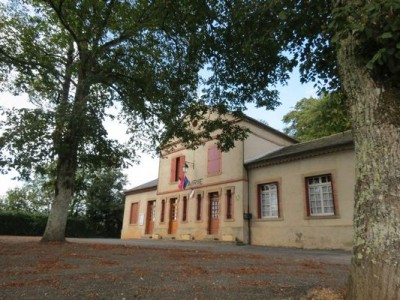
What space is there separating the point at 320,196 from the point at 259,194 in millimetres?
3694

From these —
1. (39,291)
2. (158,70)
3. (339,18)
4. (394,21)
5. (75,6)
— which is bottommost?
(39,291)

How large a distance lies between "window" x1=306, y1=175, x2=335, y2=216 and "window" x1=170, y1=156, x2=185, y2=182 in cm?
1064

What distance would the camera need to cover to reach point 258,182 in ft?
59.0

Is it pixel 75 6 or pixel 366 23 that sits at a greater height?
pixel 75 6

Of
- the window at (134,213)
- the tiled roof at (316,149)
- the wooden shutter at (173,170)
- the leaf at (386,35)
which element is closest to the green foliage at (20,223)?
the window at (134,213)

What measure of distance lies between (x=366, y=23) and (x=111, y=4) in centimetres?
1098

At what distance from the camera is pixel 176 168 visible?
24.6 m

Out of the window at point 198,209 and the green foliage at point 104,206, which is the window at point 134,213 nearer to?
the green foliage at point 104,206

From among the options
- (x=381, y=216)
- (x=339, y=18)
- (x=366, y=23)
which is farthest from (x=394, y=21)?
(x=381, y=216)

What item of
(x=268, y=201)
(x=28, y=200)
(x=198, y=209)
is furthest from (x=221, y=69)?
(x=28, y=200)

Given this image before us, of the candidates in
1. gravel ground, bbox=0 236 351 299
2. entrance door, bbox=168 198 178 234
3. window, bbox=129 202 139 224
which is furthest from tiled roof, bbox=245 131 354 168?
window, bbox=129 202 139 224

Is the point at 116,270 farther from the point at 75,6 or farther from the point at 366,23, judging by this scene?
the point at 75,6

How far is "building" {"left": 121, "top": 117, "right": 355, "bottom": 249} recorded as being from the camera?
14.4 m

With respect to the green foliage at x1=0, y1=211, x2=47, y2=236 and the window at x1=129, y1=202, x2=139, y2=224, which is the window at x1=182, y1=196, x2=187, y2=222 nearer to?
the window at x1=129, y1=202, x2=139, y2=224
